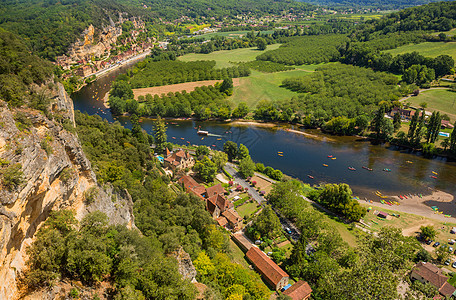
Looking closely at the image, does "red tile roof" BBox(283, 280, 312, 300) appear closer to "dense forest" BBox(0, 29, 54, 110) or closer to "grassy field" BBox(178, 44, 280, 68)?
"dense forest" BBox(0, 29, 54, 110)

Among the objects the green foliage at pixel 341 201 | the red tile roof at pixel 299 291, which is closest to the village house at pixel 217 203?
the red tile roof at pixel 299 291

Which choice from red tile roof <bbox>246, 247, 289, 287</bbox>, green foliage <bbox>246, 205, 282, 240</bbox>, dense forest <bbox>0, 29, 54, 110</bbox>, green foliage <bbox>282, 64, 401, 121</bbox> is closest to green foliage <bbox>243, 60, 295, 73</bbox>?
green foliage <bbox>282, 64, 401, 121</bbox>

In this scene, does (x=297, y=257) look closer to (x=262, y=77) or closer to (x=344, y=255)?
(x=344, y=255)

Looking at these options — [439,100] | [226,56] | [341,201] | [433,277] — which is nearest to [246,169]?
[341,201]

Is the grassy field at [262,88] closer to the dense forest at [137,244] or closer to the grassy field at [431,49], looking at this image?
the grassy field at [431,49]

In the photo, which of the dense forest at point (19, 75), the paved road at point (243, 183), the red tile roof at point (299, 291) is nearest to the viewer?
the dense forest at point (19, 75)

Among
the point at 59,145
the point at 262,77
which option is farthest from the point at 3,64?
the point at 262,77
